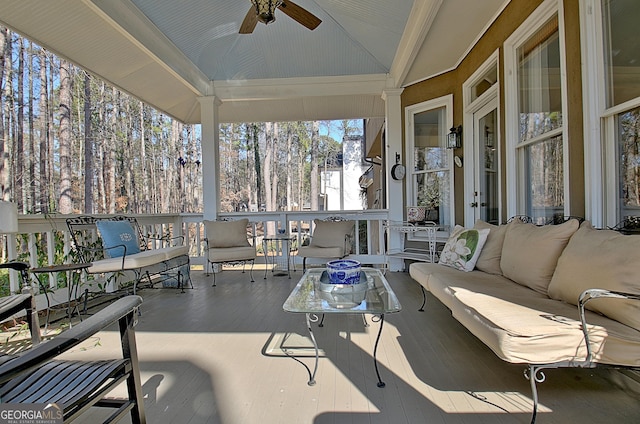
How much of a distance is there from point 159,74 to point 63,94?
15.2 feet

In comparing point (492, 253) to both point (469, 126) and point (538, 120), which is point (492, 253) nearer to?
point (538, 120)

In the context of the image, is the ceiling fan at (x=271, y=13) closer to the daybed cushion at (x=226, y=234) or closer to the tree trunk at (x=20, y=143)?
the daybed cushion at (x=226, y=234)

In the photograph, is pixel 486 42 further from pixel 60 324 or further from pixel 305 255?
pixel 60 324

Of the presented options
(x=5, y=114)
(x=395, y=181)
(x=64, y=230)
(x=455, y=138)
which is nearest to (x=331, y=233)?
(x=395, y=181)

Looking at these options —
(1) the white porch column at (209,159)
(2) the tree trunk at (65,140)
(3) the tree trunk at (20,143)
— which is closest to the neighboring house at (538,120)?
(1) the white porch column at (209,159)

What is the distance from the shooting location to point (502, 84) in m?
3.47

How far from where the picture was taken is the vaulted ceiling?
3.42 meters

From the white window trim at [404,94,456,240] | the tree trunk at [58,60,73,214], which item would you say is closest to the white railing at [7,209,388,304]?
the white window trim at [404,94,456,240]

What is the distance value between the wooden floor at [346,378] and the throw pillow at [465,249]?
529 millimetres

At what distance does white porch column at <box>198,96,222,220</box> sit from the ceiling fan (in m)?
2.18

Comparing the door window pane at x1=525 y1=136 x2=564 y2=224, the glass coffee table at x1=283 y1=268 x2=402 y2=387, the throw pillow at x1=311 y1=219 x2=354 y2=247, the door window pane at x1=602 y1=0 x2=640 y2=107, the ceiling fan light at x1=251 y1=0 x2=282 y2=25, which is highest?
the ceiling fan light at x1=251 y1=0 x2=282 y2=25

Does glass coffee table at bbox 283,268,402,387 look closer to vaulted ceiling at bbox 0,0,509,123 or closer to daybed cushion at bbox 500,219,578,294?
daybed cushion at bbox 500,219,578,294

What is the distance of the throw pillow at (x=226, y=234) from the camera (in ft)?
16.4

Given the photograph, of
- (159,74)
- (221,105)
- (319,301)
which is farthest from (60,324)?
(221,105)
